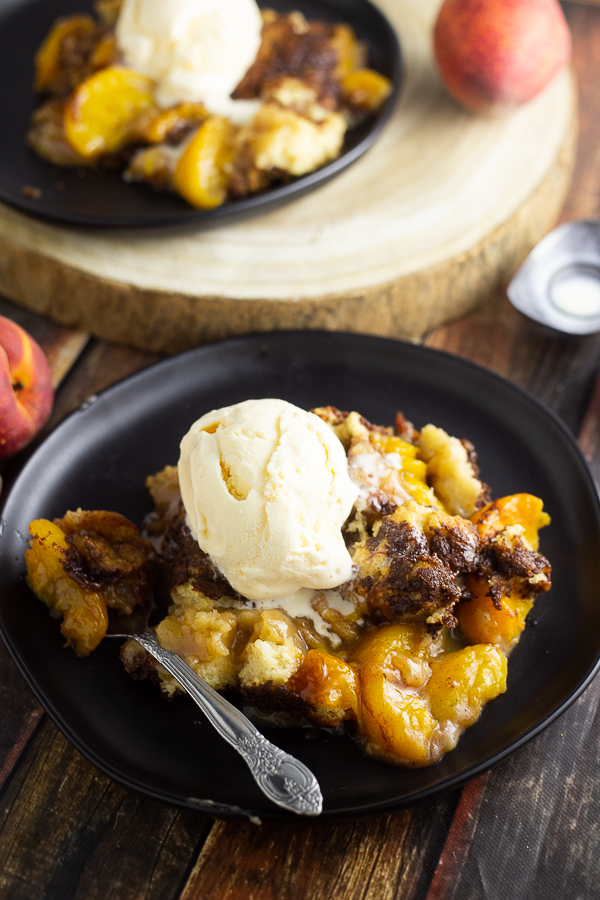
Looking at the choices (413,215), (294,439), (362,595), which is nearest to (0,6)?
(413,215)

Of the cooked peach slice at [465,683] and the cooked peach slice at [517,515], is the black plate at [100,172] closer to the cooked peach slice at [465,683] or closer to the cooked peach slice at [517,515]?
the cooked peach slice at [517,515]

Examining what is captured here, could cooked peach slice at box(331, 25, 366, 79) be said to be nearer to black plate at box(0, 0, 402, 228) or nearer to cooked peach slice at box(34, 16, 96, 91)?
black plate at box(0, 0, 402, 228)

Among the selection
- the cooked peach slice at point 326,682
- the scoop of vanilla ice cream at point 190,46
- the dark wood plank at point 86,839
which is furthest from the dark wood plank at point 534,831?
Answer: the scoop of vanilla ice cream at point 190,46

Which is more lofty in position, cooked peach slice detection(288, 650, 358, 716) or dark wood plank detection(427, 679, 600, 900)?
cooked peach slice detection(288, 650, 358, 716)

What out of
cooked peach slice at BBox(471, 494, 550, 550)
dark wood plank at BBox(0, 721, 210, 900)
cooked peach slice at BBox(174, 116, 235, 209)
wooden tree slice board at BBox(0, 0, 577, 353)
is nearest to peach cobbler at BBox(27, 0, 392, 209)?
cooked peach slice at BBox(174, 116, 235, 209)

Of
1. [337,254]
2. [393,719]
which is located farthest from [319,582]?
[337,254]

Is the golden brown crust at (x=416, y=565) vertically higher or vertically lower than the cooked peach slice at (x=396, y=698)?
higher

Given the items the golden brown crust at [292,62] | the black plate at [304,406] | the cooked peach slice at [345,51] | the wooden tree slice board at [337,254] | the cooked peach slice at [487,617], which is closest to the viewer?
the black plate at [304,406]
